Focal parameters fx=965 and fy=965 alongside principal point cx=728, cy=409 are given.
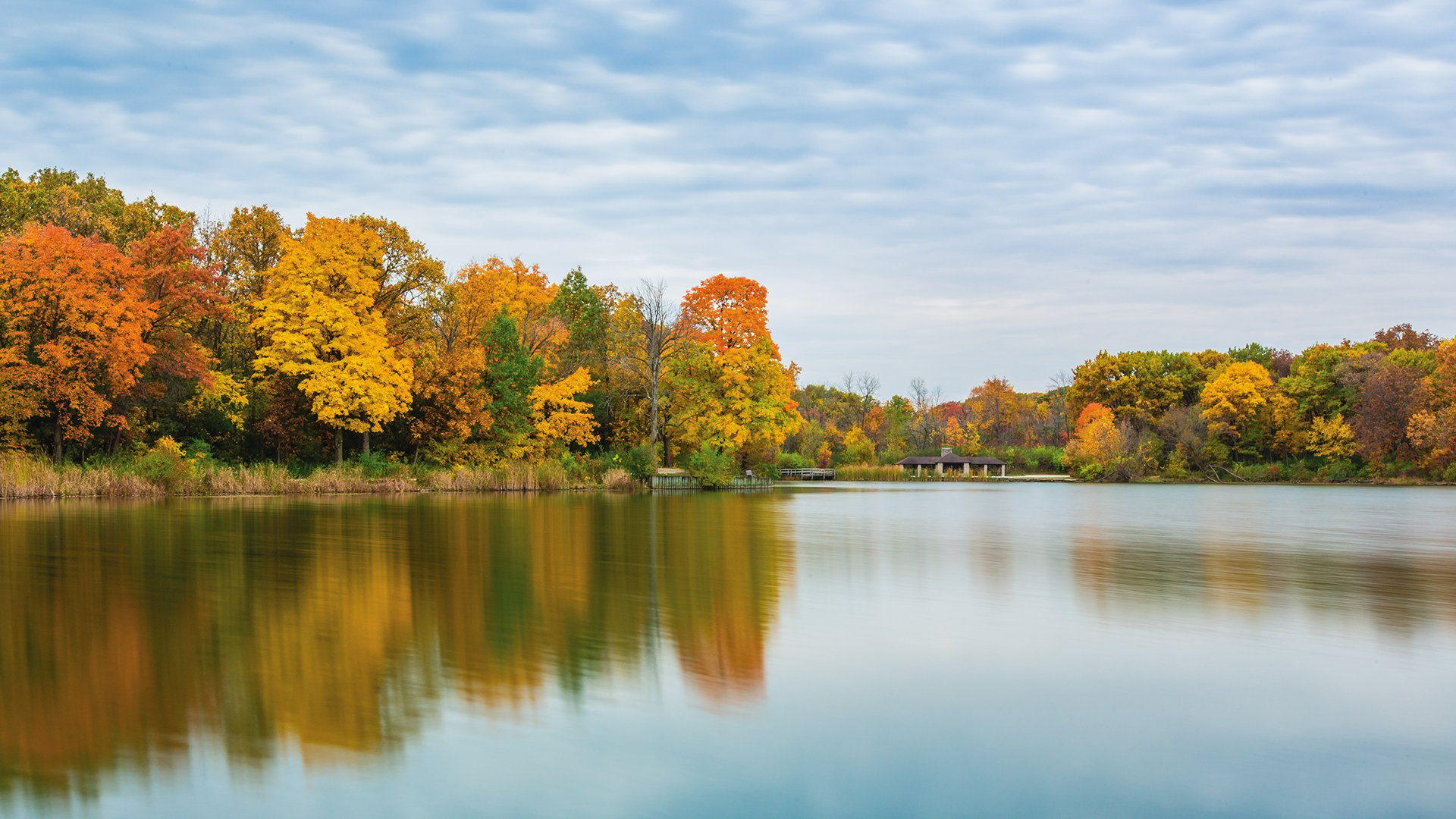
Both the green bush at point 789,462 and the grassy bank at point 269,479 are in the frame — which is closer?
the grassy bank at point 269,479

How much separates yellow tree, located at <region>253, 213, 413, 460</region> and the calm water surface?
23767 millimetres

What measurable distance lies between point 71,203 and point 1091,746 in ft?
173

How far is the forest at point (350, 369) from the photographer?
114 ft

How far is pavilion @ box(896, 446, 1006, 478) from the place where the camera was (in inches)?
3797

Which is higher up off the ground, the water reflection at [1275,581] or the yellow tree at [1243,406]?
the yellow tree at [1243,406]

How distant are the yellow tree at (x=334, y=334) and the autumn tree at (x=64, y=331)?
6594mm

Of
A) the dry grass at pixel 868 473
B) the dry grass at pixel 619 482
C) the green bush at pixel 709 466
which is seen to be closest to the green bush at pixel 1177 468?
the dry grass at pixel 868 473

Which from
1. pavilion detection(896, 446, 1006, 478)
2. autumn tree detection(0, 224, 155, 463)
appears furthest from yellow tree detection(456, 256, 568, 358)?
pavilion detection(896, 446, 1006, 478)

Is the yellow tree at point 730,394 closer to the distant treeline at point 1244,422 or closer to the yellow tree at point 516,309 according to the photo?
the yellow tree at point 516,309

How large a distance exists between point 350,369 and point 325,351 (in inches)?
62.7

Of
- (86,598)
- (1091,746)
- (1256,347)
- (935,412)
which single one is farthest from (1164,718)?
(935,412)

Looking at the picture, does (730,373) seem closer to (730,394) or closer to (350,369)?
(730,394)

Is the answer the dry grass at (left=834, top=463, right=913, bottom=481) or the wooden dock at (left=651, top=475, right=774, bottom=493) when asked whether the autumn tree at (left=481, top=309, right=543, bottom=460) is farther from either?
the dry grass at (left=834, top=463, right=913, bottom=481)

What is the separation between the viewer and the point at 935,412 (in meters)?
122
